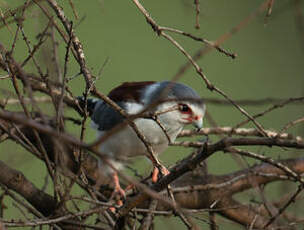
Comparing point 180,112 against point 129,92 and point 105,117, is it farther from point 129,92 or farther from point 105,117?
point 105,117

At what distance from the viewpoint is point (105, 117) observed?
2.22m

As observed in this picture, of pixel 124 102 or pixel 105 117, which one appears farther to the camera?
pixel 105 117

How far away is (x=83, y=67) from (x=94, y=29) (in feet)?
8.36

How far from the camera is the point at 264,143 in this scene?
821mm

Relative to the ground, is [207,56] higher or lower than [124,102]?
higher

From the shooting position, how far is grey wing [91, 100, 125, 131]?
2.16 meters

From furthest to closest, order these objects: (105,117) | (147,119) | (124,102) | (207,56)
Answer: (207,56)
(105,117)
(124,102)
(147,119)

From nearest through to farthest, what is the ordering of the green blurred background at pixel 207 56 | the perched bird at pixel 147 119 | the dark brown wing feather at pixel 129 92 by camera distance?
1. the perched bird at pixel 147 119
2. the dark brown wing feather at pixel 129 92
3. the green blurred background at pixel 207 56

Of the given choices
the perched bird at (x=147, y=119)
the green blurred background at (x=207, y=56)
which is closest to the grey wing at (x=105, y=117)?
the perched bird at (x=147, y=119)

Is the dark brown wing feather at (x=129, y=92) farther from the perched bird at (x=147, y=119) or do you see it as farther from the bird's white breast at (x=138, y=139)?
the bird's white breast at (x=138, y=139)

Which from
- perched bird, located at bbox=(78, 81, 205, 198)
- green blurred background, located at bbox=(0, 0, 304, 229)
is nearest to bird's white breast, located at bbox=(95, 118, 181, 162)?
perched bird, located at bbox=(78, 81, 205, 198)

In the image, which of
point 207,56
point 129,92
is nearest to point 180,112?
point 129,92

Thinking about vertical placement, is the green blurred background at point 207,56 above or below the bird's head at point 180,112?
above

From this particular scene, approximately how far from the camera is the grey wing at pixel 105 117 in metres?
2.16
